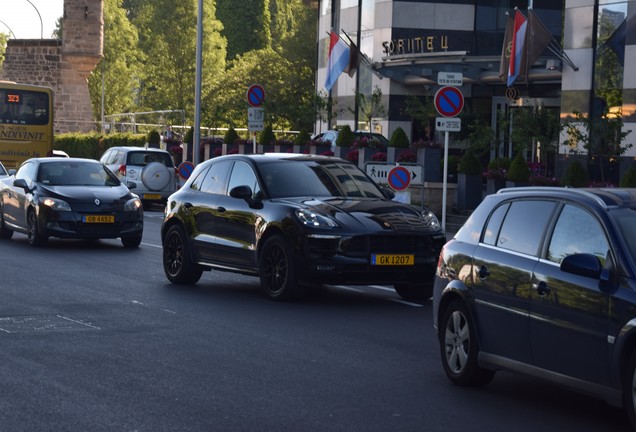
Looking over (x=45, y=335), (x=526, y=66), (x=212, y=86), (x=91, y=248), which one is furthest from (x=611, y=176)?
(x=212, y=86)

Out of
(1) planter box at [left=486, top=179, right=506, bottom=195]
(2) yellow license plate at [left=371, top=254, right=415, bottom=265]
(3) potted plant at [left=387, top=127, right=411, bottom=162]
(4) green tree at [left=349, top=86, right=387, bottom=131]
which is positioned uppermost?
(4) green tree at [left=349, top=86, right=387, bottom=131]

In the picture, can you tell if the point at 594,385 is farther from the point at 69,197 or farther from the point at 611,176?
the point at 611,176

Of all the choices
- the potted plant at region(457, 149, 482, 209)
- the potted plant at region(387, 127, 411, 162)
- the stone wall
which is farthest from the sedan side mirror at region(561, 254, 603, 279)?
the stone wall

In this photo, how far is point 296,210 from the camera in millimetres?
14375

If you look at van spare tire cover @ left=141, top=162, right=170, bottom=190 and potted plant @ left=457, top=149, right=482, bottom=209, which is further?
van spare tire cover @ left=141, top=162, right=170, bottom=190

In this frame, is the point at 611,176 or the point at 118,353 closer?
the point at 118,353

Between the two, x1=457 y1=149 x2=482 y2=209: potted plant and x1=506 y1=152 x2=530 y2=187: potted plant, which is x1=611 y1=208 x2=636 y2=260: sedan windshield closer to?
x1=506 y1=152 x2=530 y2=187: potted plant

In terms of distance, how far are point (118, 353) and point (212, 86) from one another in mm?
67930

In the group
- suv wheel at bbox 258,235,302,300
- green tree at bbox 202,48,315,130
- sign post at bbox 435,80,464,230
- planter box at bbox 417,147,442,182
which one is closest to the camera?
suv wheel at bbox 258,235,302,300

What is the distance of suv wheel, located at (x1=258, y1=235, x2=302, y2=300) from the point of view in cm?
1422

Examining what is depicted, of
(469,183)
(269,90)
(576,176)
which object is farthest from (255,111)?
(269,90)

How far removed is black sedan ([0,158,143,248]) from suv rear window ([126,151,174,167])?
13.1 m

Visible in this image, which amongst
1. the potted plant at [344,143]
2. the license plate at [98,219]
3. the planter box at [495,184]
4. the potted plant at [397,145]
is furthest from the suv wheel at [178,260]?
the potted plant at [344,143]

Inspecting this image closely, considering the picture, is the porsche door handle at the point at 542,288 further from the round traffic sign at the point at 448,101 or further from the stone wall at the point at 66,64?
the stone wall at the point at 66,64
